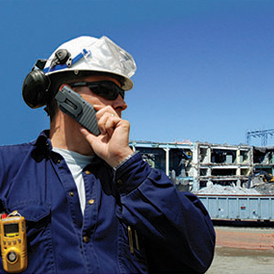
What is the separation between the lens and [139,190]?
191cm

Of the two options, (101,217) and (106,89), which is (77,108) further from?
(101,217)

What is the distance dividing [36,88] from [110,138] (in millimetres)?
748

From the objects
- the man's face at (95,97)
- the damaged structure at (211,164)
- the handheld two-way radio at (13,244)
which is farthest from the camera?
the damaged structure at (211,164)

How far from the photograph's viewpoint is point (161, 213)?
1880mm

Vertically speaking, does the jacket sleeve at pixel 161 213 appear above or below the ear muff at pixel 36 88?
below

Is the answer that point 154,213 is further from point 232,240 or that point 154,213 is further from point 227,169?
point 227,169

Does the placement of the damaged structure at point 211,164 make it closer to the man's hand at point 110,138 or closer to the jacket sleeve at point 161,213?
the jacket sleeve at point 161,213

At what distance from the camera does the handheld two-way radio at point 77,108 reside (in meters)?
2.11

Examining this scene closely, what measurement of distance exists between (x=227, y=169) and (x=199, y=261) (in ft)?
143

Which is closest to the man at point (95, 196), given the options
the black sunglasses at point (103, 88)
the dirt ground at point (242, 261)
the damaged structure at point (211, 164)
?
the black sunglasses at point (103, 88)

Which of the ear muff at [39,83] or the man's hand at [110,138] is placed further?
the ear muff at [39,83]

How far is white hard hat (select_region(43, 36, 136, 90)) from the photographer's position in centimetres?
225

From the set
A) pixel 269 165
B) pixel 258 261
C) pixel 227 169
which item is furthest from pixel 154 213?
pixel 269 165

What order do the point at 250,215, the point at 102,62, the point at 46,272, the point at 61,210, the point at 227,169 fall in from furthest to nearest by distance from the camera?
the point at 227,169 → the point at 250,215 → the point at 102,62 → the point at 61,210 → the point at 46,272
